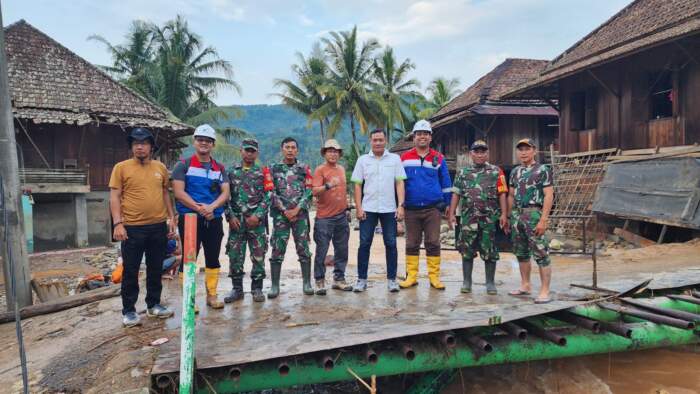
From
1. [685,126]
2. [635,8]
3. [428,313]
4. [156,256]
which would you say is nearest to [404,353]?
[428,313]

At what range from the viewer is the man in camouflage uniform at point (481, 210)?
467cm

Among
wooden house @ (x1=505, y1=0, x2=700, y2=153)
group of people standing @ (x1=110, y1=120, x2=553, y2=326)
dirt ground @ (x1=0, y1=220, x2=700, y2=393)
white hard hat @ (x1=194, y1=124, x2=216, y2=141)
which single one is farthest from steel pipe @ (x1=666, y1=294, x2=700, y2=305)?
wooden house @ (x1=505, y1=0, x2=700, y2=153)

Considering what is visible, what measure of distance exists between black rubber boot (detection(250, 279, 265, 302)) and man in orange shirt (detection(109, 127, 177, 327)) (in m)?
0.84

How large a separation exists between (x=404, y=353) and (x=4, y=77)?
5.63 metres

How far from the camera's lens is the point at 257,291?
4.54 meters

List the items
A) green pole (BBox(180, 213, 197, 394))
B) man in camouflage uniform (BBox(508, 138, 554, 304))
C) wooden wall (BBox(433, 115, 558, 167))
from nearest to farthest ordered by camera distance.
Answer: green pole (BBox(180, 213, 197, 394))
man in camouflage uniform (BBox(508, 138, 554, 304))
wooden wall (BBox(433, 115, 558, 167))

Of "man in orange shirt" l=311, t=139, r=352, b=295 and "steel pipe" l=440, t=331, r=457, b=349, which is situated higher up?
"man in orange shirt" l=311, t=139, r=352, b=295

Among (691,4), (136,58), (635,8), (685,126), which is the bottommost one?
(685,126)

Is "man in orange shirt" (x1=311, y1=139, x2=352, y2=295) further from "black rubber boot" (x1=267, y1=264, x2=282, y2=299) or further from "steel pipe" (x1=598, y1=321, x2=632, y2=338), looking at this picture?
"steel pipe" (x1=598, y1=321, x2=632, y2=338)

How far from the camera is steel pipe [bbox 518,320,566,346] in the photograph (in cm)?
330

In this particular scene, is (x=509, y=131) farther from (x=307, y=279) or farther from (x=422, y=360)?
(x=422, y=360)

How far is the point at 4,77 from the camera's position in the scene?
5113 mm

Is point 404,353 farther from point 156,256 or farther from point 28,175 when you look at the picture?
point 28,175

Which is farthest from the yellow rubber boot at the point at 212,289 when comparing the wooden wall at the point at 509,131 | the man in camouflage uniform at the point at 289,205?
the wooden wall at the point at 509,131
